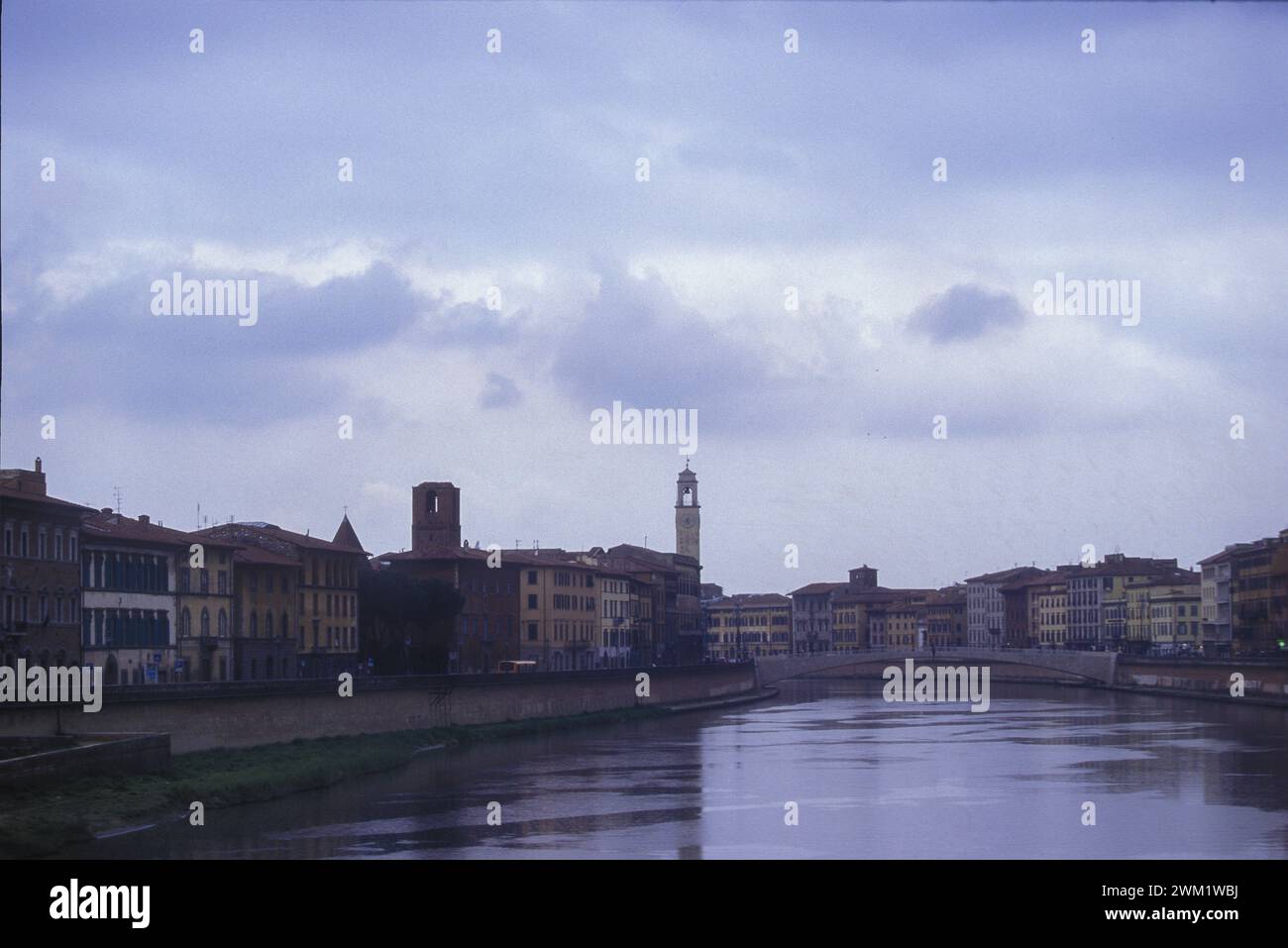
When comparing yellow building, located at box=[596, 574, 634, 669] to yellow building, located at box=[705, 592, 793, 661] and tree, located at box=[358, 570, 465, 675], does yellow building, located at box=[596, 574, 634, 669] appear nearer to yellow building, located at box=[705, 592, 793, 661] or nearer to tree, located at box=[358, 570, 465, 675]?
tree, located at box=[358, 570, 465, 675]

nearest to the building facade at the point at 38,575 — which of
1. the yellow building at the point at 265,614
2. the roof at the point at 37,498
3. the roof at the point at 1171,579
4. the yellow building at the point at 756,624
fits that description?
the roof at the point at 37,498

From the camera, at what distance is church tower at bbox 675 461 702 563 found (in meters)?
137

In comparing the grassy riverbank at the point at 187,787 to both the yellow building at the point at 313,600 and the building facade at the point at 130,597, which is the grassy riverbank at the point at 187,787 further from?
the yellow building at the point at 313,600

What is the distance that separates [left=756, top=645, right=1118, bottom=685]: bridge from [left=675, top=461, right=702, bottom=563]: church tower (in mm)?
20287

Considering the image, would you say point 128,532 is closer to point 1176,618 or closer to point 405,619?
point 405,619

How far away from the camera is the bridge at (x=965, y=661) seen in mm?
107375

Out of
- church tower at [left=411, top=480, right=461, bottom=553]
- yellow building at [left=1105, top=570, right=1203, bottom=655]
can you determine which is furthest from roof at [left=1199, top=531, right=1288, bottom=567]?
church tower at [left=411, top=480, right=461, bottom=553]

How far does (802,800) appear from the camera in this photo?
41500mm

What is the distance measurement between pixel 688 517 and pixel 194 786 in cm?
10034

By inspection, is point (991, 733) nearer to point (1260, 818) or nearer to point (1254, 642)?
point (1260, 818)

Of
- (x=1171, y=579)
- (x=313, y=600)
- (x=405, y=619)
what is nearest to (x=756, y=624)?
(x=1171, y=579)
